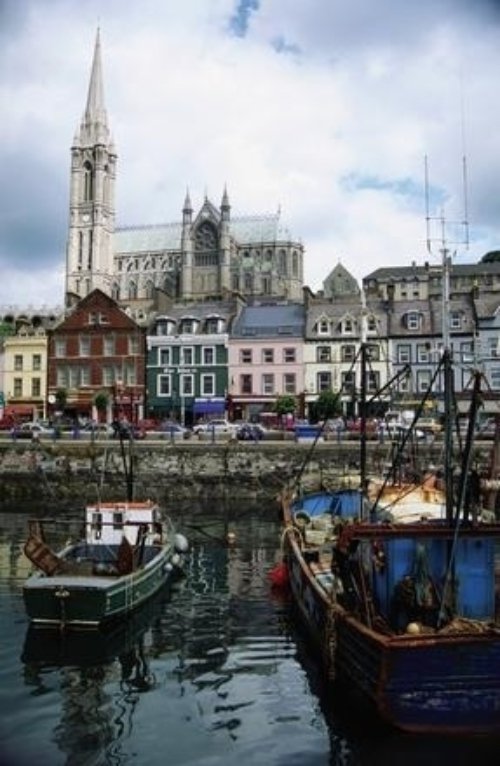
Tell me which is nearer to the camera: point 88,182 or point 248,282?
point 248,282

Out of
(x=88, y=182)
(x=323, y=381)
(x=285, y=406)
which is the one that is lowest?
(x=285, y=406)

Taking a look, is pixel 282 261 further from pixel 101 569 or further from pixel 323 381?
pixel 101 569

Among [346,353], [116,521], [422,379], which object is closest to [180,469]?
[116,521]

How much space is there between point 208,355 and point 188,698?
53619mm

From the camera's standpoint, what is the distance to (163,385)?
219 ft

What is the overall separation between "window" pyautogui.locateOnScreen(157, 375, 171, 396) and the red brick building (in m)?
1.39

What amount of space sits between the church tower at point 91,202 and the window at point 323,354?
88.3 metres

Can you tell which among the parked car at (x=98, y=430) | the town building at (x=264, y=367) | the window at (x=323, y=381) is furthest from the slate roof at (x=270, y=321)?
the parked car at (x=98, y=430)

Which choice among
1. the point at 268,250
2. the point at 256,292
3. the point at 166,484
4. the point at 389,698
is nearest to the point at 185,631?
the point at 389,698

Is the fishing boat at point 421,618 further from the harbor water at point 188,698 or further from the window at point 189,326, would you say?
the window at point 189,326

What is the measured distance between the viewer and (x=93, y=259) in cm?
14575

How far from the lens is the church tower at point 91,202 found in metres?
146

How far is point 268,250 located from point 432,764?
139941 millimetres

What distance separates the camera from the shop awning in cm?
6525
